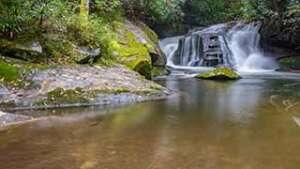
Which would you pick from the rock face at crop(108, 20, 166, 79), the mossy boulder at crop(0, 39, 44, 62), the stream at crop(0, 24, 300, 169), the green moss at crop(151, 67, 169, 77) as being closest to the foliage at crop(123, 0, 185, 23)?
the rock face at crop(108, 20, 166, 79)

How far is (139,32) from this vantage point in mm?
17344

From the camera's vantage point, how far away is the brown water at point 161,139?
180 inches

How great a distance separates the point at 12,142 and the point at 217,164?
2.56 m

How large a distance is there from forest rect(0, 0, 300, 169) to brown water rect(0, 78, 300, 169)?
13mm

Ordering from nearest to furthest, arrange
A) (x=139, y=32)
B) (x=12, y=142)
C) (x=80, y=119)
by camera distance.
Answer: (x=12, y=142) < (x=80, y=119) < (x=139, y=32)

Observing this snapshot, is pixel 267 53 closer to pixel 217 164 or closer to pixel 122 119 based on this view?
pixel 122 119

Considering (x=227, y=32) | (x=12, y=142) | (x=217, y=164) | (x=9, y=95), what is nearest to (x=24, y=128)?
(x=12, y=142)

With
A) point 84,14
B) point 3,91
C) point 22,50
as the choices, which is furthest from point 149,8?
point 3,91

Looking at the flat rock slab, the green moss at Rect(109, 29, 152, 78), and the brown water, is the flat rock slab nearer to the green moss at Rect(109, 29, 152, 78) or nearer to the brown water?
the brown water

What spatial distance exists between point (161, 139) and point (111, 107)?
2.88 m

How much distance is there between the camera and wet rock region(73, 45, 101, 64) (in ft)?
34.4

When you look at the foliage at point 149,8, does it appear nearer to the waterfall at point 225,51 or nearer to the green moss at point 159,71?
the waterfall at point 225,51

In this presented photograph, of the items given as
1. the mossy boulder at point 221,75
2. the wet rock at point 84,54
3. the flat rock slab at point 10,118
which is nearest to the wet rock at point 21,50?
the wet rock at point 84,54

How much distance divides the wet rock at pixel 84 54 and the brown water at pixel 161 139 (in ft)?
8.30
